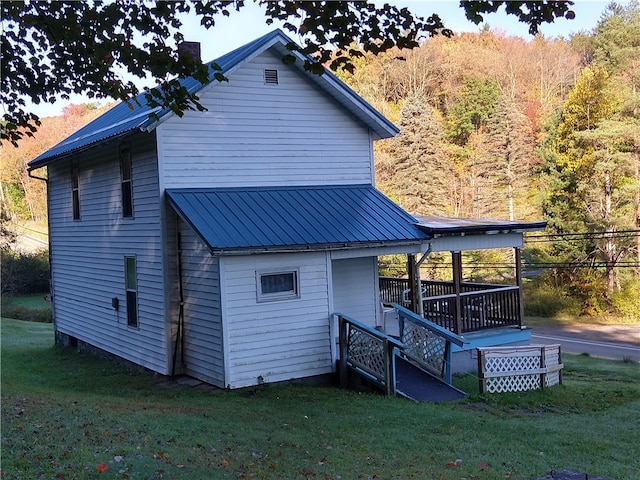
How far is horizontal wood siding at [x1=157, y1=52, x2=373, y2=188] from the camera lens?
519 inches

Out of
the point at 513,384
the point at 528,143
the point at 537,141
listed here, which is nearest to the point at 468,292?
the point at 513,384

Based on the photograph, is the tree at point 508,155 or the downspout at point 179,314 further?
the tree at point 508,155

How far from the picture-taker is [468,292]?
51.7ft

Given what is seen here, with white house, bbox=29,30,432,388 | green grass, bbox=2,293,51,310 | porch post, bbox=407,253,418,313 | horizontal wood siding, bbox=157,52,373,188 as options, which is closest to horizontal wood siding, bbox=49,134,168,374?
white house, bbox=29,30,432,388

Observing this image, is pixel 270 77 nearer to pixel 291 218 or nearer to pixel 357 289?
pixel 291 218

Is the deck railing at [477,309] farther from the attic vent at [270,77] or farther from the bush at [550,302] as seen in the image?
the bush at [550,302]

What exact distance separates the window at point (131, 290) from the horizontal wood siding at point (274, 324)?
372cm

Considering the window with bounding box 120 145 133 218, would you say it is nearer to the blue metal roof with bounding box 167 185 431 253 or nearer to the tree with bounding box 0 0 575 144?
the blue metal roof with bounding box 167 185 431 253

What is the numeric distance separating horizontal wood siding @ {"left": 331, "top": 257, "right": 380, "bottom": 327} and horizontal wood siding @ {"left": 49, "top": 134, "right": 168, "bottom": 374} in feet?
12.6

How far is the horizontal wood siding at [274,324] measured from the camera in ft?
39.1

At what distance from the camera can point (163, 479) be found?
6.42m

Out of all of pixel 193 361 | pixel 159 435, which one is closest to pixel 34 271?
pixel 193 361

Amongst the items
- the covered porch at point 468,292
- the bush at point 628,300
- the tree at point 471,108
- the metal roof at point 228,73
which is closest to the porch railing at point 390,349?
the covered porch at point 468,292

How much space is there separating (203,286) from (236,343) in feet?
4.37
